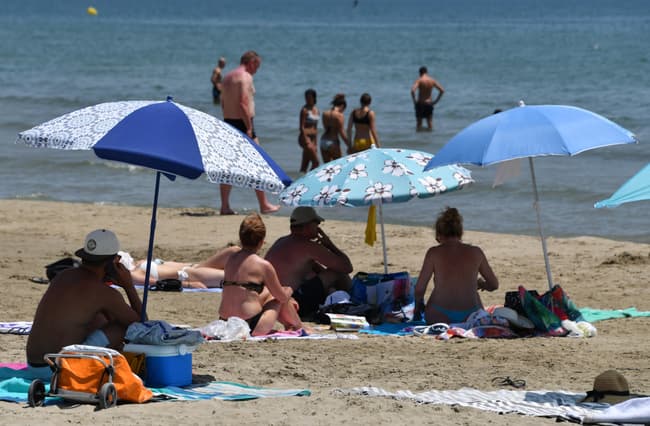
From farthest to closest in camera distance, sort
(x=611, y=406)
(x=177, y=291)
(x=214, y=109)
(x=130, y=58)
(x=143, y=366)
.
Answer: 1. (x=130, y=58)
2. (x=214, y=109)
3. (x=177, y=291)
4. (x=143, y=366)
5. (x=611, y=406)

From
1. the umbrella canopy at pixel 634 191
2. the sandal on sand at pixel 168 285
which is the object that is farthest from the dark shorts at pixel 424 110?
the umbrella canopy at pixel 634 191

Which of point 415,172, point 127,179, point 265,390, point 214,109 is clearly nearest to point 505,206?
point 127,179

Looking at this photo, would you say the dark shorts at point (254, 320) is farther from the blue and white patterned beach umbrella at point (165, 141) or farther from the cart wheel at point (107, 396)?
Result: the cart wheel at point (107, 396)

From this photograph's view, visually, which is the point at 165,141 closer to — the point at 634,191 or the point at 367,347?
the point at 367,347

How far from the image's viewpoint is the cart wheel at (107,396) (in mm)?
4992

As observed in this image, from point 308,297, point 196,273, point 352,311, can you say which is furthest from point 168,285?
point 352,311

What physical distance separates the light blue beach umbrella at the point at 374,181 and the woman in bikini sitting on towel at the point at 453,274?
0.95ft

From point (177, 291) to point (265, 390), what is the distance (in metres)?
3.56

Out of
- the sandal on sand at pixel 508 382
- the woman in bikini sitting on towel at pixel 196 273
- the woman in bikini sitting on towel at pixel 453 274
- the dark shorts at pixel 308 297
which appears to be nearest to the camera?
the sandal on sand at pixel 508 382

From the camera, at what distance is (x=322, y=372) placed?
620cm

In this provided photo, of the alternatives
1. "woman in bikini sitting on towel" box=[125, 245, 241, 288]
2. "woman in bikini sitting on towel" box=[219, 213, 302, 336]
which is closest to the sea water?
"woman in bikini sitting on towel" box=[125, 245, 241, 288]

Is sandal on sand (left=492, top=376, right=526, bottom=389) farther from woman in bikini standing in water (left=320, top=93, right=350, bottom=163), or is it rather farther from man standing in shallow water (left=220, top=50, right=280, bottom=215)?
woman in bikini standing in water (left=320, top=93, right=350, bottom=163)

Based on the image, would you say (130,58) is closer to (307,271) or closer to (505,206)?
(505,206)

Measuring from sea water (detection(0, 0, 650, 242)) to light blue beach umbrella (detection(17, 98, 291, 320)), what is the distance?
7545 mm
